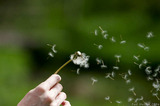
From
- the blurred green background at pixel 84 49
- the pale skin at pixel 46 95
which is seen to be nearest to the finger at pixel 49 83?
the pale skin at pixel 46 95

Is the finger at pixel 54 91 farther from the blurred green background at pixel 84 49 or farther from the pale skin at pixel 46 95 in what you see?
the blurred green background at pixel 84 49

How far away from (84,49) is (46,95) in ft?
13.1

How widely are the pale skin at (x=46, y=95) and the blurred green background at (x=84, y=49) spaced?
2.67 metres

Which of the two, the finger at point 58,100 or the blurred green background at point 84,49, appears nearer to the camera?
Result: the finger at point 58,100

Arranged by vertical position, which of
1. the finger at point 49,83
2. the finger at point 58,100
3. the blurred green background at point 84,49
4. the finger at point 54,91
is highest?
the finger at point 49,83

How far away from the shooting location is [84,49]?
5094 mm

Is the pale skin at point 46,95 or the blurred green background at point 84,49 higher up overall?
the pale skin at point 46,95

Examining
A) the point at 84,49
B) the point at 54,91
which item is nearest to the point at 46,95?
the point at 54,91

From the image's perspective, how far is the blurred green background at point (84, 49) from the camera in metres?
4.40

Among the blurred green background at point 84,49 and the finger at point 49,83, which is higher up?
the finger at point 49,83

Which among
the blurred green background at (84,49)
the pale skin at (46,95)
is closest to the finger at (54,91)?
the pale skin at (46,95)

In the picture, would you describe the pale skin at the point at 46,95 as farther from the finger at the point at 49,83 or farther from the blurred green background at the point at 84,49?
the blurred green background at the point at 84,49

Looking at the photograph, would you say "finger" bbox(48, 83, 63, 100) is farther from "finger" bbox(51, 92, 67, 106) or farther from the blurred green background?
the blurred green background

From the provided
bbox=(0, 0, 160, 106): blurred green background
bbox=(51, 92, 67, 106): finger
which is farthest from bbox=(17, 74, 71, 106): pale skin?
bbox=(0, 0, 160, 106): blurred green background
